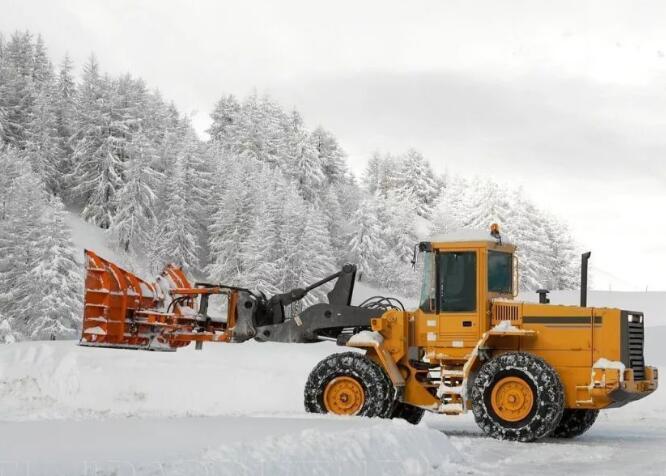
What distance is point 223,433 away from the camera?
10.6 m

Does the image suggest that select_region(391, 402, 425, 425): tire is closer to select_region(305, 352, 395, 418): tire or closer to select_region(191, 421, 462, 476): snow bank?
select_region(305, 352, 395, 418): tire

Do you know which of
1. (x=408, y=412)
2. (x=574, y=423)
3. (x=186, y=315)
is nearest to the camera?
(x=574, y=423)

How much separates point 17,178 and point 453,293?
4435cm

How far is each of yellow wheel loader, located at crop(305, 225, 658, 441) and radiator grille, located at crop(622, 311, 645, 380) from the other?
0.06ft

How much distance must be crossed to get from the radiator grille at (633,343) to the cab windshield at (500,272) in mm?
2014

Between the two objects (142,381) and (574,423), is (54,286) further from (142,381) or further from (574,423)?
(574,423)

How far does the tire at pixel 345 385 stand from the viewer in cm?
1515

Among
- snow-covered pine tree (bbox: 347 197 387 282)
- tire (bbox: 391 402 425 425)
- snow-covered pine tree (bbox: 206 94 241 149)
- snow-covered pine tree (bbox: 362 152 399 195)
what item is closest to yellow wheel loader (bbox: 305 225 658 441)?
tire (bbox: 391 402 425 425)

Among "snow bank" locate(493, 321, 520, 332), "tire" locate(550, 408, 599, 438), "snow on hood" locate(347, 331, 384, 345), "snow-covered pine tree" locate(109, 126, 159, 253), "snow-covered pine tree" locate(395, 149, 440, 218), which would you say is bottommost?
"tire" locate(550, 408, 599, 438)

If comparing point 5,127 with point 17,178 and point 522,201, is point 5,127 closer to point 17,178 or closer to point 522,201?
point 17,178

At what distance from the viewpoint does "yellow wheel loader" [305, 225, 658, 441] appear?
14.5 metres

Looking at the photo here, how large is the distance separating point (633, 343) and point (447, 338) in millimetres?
2990

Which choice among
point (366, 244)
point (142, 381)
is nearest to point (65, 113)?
point (366, 244)

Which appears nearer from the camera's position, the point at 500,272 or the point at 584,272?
the point at 584,272
